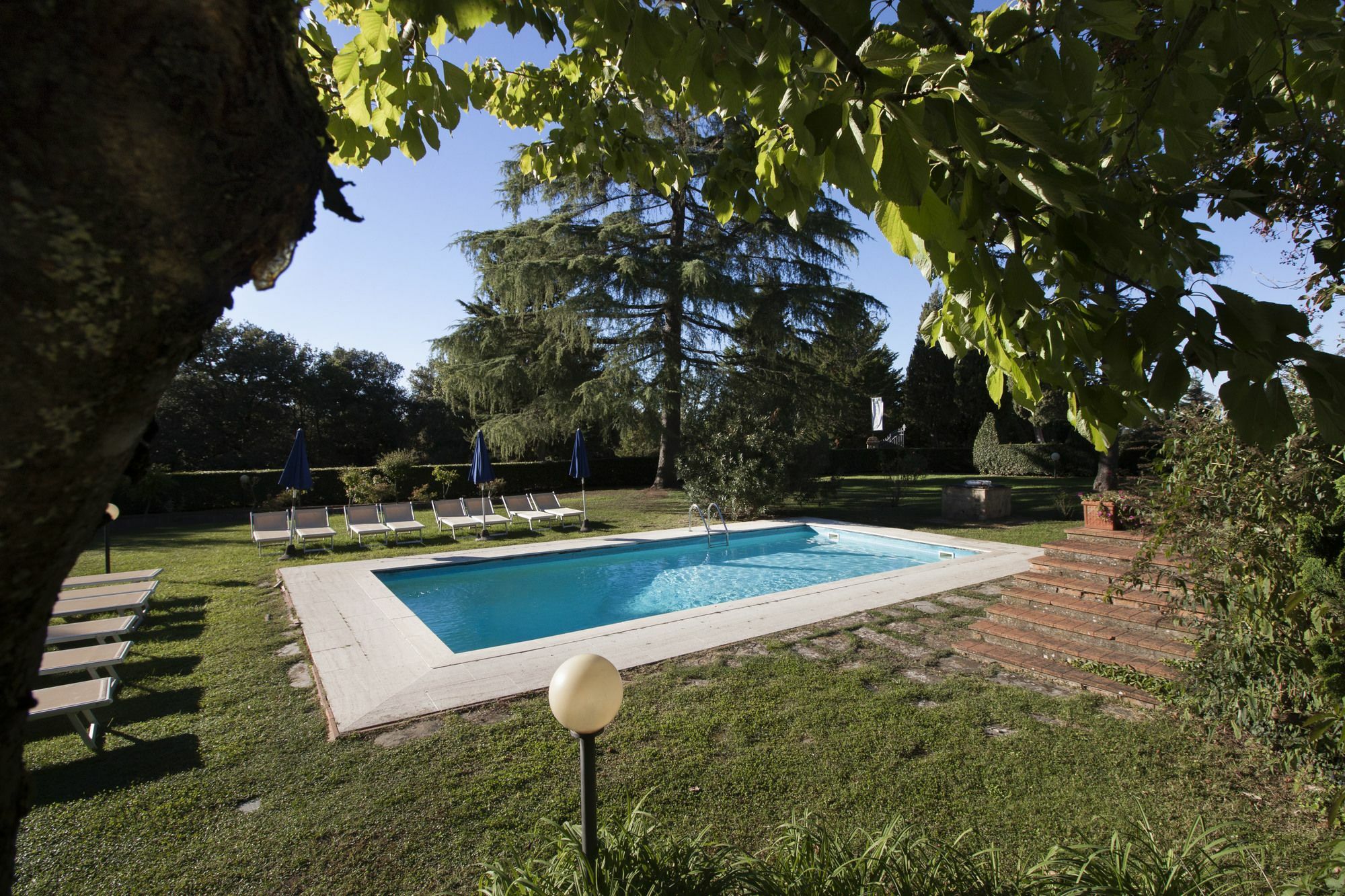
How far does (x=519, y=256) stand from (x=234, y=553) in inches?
471

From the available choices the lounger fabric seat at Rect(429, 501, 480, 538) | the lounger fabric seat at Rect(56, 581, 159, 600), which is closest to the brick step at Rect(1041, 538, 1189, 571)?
the lounger fabric seat at Rect(56, 581, 159, 600)

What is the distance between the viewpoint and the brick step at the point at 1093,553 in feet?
20.9

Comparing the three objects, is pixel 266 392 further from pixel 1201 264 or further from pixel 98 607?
pixel 1201 264

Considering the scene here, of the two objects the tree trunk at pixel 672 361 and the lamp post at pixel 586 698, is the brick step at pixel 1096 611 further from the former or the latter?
Result: the tree trunk at pixel 672 361

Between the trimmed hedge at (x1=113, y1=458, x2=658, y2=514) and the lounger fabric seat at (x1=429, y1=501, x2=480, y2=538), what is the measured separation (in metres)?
4.44

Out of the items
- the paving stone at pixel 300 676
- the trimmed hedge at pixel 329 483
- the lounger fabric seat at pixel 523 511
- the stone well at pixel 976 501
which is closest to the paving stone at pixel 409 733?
the paving stone at pixel 300 676

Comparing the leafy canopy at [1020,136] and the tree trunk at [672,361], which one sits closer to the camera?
the leafy canopy at [1020,136]

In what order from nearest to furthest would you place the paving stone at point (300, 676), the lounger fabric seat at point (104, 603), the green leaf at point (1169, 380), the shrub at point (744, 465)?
the green leaf at point (1169, 380) → the paving stone at point (300, 676) → the lounger fabric seat at point (104, 603) → the shrub at point (744, 465)

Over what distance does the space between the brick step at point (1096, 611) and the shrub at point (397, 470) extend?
636 inches

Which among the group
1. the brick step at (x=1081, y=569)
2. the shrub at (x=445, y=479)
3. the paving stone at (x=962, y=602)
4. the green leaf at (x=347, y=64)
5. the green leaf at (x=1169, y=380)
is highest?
the green leaf at (x=347, y=64)

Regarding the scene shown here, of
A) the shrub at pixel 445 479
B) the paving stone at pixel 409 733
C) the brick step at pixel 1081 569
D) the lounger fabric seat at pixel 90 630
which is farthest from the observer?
the shrub at pixel 445 479

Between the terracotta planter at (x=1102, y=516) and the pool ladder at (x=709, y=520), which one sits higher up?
the terracotta planter at (x=1102, y=516)

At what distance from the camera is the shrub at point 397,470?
19.0 meters

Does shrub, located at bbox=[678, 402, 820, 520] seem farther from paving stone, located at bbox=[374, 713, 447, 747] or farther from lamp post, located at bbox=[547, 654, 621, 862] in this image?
lamp post, located at bbox=[547, 654, 621, 862]
